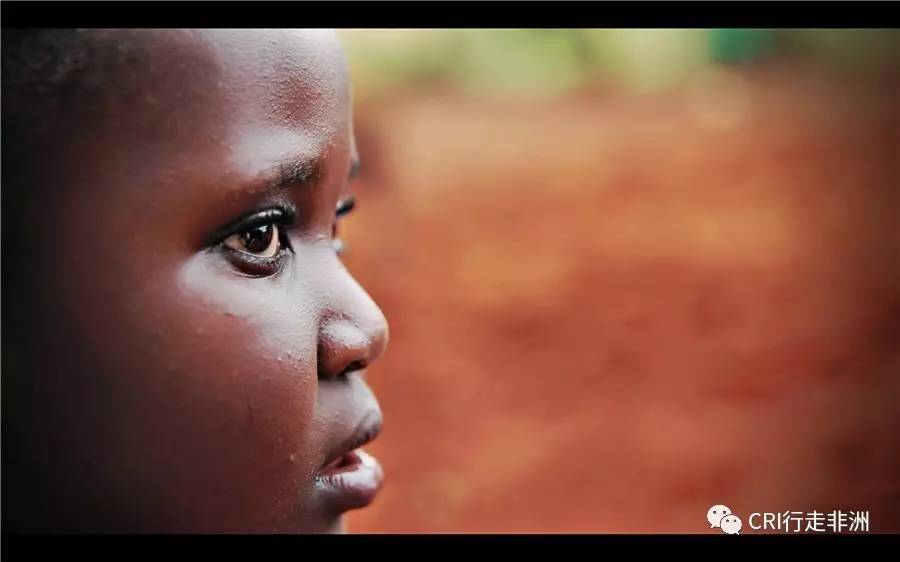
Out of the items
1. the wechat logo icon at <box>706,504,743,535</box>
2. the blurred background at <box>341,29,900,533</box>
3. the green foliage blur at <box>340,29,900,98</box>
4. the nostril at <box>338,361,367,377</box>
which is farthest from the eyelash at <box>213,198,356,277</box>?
the green foliage blur at <box>340,29,900,98</box>

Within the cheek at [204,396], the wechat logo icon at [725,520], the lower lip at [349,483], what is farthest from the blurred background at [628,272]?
the cheek at [204,396]

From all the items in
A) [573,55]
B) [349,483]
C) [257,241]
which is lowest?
[349,483]

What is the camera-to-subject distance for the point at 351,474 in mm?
890

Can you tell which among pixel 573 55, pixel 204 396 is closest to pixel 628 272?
pixel 573 55

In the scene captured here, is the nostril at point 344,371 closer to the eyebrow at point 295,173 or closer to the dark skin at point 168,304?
the dark skin at point 168,304

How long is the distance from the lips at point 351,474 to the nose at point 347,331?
0.18ft

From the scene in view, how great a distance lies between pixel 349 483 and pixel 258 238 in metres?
0.22

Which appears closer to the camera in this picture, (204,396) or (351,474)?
(204,396)

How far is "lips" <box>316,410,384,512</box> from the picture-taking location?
87 cm

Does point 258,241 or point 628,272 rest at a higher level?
point 628,272

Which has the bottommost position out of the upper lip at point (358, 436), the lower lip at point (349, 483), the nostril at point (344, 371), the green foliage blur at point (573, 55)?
the lower lip at point (349, 483)

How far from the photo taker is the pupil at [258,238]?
82 centimetres

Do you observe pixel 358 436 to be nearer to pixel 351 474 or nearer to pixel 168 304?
pixel 351 474

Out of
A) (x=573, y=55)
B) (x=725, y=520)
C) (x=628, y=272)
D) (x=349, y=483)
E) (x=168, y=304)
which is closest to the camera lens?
(x=168, y=304)
